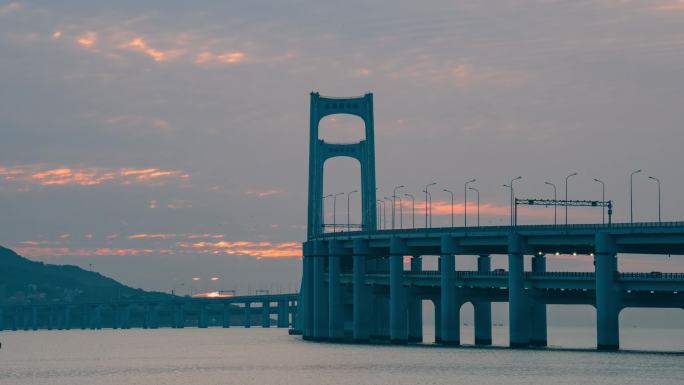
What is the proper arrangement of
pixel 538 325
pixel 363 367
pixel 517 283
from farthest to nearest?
pixel 538 325
pixel 517 283
pixel 363 367

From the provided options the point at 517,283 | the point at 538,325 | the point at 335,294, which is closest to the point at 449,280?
the point at 517,283

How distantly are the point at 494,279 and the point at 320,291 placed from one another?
138ft

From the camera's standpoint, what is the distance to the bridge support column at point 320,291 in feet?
631

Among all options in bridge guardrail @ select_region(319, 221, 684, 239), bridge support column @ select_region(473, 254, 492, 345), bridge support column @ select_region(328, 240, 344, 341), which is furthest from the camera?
bridge support column @ select_region(328, 240, 344, 341)

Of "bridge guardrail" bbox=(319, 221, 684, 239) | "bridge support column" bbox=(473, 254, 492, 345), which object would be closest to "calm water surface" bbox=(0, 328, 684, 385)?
"bridge support column" bbox=(473, 254, 492, 345)

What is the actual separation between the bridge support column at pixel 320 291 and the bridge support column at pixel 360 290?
12.5 m

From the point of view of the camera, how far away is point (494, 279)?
155 metres

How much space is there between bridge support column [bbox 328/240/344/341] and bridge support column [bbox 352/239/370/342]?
583cm

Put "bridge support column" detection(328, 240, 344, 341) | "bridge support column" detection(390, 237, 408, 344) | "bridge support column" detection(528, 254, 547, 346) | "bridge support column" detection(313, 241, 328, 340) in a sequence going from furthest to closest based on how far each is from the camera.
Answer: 1. "bridge support column" detection(313, 241, 328, 340)
2. "bridge support column" detection(328, 240, 344, 341)
3. "bridge support column" detection(390, 237, 408, 344)
4. "bridge support column" detection(528, 254, 547, 346)

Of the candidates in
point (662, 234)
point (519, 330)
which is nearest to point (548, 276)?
point (519, 330)

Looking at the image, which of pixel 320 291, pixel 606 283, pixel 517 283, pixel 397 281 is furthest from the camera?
pixel 320 291

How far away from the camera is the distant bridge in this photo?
137750mm

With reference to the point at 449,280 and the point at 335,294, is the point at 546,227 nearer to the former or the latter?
the point at 449,280

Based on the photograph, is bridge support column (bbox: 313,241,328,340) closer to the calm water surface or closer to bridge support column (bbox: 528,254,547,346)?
the calm water surface
